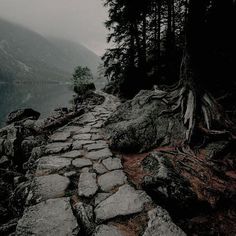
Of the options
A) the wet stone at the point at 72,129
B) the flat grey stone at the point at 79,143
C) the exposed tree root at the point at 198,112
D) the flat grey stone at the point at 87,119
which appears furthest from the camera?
the flat grey stone at the point at 87,119

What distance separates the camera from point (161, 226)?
1.97m

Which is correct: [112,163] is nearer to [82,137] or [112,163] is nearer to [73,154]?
[73,154]

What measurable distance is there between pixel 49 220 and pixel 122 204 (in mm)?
791

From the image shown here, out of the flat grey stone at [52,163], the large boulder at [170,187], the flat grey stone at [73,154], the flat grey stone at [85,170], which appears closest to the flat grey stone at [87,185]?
the flat grey stone at [85,170]

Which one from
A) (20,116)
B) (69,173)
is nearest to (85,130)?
(69,173)

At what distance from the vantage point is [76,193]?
2.64 m

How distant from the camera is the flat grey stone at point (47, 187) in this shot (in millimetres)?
2555

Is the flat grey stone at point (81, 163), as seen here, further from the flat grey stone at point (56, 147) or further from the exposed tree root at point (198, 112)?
the exposed tree root at point (198, 112)

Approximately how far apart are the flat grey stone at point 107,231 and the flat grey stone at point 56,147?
2318 mm

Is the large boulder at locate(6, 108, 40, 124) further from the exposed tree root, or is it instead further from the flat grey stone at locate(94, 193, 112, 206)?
the flat grey stone at locate(94, 193, 112, 206)

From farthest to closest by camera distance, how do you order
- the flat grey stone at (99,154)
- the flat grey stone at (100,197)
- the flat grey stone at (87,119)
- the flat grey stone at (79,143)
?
the flat grey stone at (87,119)
the flat grey stone at (79,143)
the flat grey stone at (99,154)
the flat grey stone at (100,197)

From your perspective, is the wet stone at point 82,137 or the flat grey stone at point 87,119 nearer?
the wet stone at point 82,137

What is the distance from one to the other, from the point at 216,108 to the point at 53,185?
3.58 meters

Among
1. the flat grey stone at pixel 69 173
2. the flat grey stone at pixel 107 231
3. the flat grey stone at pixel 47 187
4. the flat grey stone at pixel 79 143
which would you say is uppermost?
the flat grey stone at pixel 107 231
